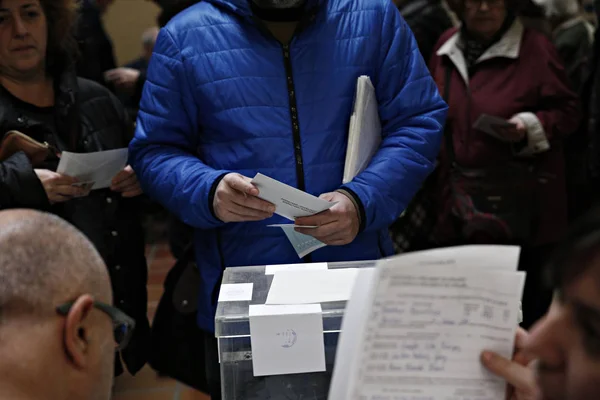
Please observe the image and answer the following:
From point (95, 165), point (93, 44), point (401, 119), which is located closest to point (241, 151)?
point (401, 119)

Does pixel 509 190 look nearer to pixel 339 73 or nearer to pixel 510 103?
pixel 510 103

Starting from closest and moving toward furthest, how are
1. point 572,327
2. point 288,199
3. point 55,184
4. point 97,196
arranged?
point 572,327 → point 288,199 → point 55,184 → point 97,196

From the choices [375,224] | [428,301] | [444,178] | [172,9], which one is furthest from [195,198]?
[444,178]

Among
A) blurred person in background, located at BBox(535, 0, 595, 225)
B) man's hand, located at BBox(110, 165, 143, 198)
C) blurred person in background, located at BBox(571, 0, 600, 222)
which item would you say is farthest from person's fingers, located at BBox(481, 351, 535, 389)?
blurred person in background, located at BBox(535, 0, 595, 225)

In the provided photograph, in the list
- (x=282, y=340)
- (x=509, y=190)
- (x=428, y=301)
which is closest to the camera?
(x=428, y=301)

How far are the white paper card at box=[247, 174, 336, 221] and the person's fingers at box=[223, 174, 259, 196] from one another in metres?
0.02

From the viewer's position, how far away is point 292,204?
6.16 ft

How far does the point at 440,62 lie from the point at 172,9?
4.07 ft

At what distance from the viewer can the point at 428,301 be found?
1011 mm

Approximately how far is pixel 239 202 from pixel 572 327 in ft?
3.75

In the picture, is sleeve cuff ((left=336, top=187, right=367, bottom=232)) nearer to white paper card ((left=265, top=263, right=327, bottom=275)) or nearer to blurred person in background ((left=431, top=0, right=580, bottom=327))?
white paper card ((left=265, top=263, right=327, bottom=275))

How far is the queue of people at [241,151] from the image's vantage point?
3.76ft

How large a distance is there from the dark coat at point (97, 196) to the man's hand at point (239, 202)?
0.67 metres

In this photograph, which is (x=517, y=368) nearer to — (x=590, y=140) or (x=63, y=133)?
Result: (x=63, y=133)
